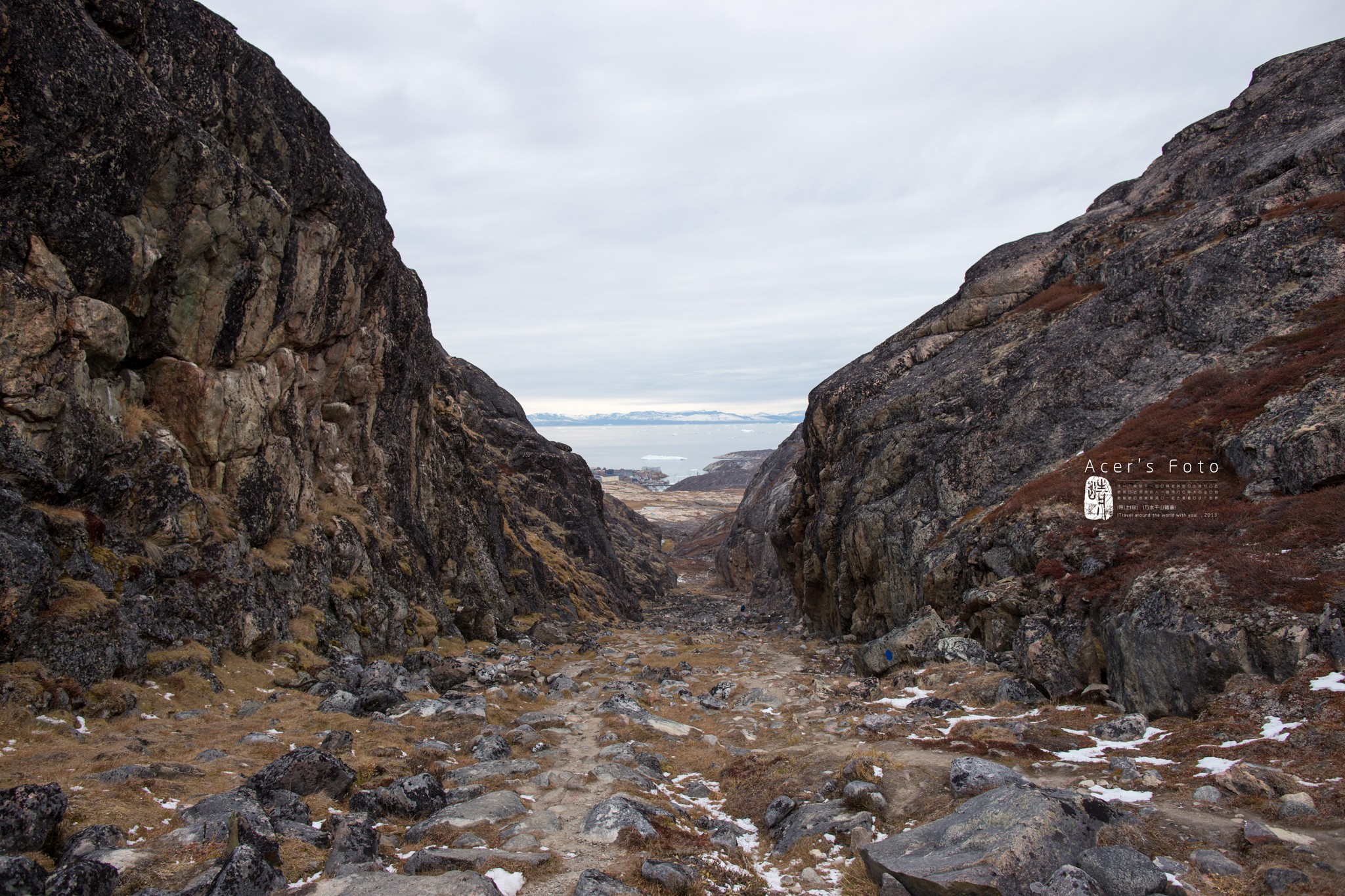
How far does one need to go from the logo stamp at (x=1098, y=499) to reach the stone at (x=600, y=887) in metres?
24.0

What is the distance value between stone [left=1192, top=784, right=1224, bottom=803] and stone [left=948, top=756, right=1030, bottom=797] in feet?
8.38

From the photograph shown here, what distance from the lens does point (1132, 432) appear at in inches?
1151

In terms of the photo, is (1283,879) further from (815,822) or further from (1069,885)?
(815,822)

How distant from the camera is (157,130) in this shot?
782 inches

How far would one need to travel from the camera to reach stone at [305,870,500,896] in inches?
351

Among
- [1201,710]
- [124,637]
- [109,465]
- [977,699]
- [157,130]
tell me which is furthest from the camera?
[977,699]

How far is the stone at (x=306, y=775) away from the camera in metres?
12.4

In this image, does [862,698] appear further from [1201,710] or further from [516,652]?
[516,652]

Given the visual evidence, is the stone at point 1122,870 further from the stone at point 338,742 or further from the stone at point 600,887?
the stone at point 338,742

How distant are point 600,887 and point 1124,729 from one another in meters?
13.5

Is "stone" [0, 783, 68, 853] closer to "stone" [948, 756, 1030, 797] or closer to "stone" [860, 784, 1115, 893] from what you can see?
"stone" [860, 784, 1115, 893]

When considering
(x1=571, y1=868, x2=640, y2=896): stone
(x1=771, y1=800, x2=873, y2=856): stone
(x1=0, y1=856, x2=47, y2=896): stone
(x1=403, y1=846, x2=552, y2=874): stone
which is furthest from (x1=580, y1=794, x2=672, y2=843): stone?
(x1=0, y1=856, x2=47, y2=896): stone

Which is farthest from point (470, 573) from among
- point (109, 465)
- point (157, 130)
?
point (157, 130)

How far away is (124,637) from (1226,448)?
36.1 meters
